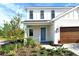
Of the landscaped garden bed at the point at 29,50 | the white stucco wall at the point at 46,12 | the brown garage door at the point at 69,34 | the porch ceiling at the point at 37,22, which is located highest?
the white stucco wall at the point at 46,12

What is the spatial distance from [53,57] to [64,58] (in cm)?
39

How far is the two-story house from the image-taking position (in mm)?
14961

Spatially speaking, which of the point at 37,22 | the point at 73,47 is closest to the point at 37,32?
the point at 37,22

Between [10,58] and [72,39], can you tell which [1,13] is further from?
[72,39]

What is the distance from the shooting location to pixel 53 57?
1495 cm

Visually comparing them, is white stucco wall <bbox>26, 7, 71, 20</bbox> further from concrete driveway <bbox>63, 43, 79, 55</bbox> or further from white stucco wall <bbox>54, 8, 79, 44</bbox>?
concrete driveway <bbox>63, 43, 79, 55</bbox>

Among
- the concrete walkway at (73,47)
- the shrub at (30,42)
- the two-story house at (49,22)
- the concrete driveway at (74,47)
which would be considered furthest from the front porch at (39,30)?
the concrete driveway at (74,47)

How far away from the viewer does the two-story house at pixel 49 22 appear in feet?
49.1

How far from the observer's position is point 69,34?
50.4ft

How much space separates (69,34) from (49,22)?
929 millimetres

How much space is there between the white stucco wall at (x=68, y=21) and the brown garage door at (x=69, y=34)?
189 millimetres

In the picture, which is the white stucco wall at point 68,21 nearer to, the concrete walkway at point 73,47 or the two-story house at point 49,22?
the two-story house at point 49,22

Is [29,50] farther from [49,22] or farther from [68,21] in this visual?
[68,21]

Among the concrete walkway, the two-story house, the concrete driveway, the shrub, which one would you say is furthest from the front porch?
the concrete driveway
